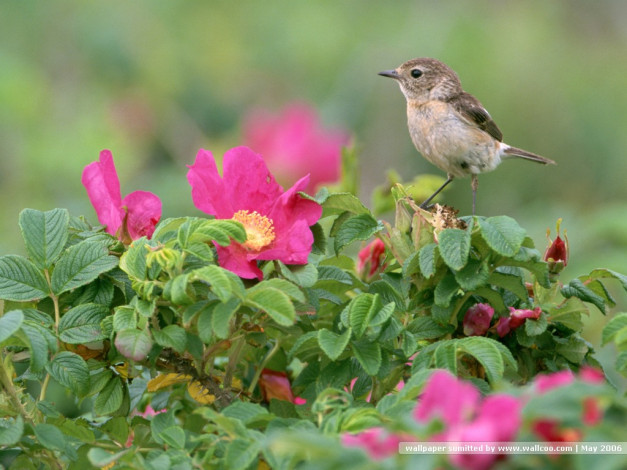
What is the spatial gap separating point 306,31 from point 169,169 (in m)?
2.08

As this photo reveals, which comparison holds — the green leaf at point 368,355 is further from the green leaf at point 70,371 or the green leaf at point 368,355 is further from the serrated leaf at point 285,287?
the green leaf at point 70,371

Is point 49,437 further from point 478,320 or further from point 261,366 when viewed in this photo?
point 478,320

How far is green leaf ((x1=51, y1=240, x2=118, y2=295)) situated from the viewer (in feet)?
4.17

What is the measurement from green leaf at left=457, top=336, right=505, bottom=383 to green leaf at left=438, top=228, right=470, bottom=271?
10cm

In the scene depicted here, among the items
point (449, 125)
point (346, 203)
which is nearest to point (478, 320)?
point (346, 203)

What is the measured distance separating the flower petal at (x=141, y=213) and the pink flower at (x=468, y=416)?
684 millimetres

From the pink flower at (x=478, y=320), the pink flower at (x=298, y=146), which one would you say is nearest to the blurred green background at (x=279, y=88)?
the pink flower at (x=298, y=146)

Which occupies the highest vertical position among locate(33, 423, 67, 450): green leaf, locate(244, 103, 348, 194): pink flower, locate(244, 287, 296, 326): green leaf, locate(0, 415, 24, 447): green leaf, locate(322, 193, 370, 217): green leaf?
locate(322, 193, 370, 217): green leaf

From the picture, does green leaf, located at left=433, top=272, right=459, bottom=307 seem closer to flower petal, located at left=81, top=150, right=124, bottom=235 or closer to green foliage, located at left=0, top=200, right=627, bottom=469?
green foliage, located at left=0, top=200, right=627, bottom=469

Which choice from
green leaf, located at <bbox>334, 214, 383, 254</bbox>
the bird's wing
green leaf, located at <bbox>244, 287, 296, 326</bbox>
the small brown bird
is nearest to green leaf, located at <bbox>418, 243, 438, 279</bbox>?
green leaf, located at <bbox>334, 214, 383, 254</bbox>

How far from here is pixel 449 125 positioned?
2.70 meters

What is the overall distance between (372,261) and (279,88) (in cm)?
488

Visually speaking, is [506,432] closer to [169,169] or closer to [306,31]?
[169,169]

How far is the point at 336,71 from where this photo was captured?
6.32m
